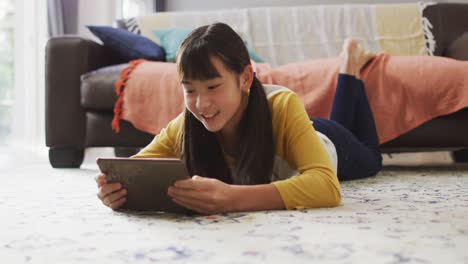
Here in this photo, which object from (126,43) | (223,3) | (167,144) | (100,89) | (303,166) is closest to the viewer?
A: (303,166)

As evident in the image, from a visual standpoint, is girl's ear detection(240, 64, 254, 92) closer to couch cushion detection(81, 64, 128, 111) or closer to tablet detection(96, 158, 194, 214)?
tablet detection(96, 158, 194, 214)

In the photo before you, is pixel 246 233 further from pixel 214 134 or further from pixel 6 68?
pixel 6 68

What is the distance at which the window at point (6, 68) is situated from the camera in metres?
2.94

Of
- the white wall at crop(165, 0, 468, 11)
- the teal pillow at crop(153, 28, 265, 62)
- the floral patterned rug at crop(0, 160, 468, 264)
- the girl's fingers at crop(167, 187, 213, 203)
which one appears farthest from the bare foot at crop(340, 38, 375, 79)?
the white wall at crop(165, 0, 468, 11)

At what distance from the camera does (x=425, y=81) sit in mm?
1987

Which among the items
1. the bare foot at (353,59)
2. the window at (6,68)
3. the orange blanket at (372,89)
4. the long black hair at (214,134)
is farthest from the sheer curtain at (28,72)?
the long black hair at (214,134)

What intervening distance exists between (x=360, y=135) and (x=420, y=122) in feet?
0.90

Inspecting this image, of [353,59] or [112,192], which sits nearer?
[112,192]

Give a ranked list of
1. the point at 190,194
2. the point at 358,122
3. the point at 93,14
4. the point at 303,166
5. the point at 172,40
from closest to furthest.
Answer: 1. the point at 190,194
2. the point at 303,166
3. the point at 358,122
4. the point at 172,40
5. the point at 93,14

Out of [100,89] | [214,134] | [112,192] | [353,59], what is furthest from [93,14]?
[112,192]

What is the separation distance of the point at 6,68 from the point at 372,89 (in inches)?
76.7

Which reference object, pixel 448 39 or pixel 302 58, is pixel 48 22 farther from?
pixel 448 39

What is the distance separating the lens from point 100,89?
2.19m

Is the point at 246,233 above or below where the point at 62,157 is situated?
above
